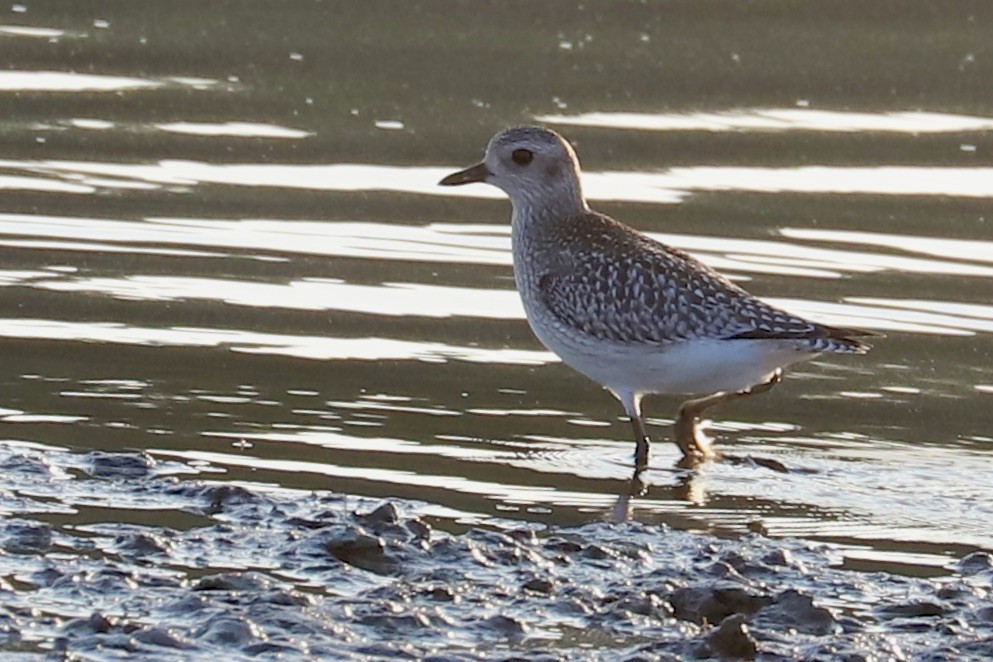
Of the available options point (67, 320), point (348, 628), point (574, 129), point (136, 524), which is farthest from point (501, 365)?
point (574, 129)

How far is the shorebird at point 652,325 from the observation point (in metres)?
8.45

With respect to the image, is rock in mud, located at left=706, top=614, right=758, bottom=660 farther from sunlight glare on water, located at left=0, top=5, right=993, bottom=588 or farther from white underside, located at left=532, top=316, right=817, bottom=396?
white underside, located at left=532, top=316, right=817, bottom=396

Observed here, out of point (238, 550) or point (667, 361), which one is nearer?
point (238, 550)

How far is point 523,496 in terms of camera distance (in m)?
7.64

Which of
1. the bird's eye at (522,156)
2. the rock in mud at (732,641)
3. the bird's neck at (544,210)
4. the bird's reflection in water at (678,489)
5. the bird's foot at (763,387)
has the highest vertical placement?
the bird's eye at (522,156)

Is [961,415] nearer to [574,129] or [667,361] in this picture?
[667,361]

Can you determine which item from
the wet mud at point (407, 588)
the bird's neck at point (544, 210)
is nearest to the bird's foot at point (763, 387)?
the bird's neck at point (544, 210)

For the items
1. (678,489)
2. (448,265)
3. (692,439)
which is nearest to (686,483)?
(678,489)

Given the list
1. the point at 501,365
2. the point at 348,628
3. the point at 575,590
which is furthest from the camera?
the point at 501,365

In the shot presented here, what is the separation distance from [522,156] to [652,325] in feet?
4.16

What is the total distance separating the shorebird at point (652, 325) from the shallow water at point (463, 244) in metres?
0.23

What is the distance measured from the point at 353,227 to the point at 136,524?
521 cm

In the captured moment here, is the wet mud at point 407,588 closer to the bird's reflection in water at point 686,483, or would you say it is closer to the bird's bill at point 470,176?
the bird's reflection in water at point 686,483

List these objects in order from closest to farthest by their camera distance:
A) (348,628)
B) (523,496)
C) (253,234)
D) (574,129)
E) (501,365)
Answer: (348,628) < (523,496) < (501,365) < (253,234) < (574,129)
